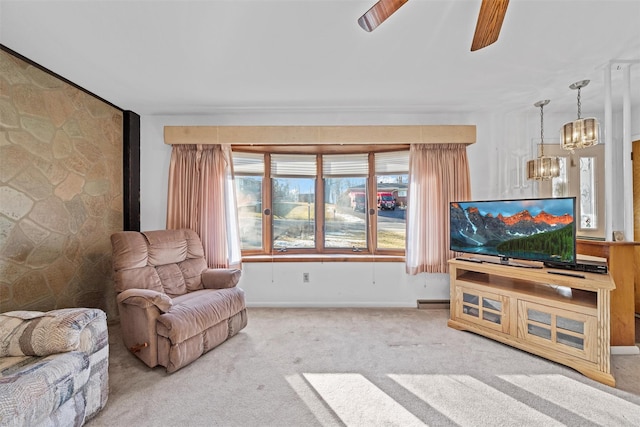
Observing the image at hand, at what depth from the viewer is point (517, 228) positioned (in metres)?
2.55

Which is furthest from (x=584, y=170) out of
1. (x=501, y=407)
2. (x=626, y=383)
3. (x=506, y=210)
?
(x=501, y=407)

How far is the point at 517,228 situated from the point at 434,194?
95 cm

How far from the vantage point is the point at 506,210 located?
261 centimetres

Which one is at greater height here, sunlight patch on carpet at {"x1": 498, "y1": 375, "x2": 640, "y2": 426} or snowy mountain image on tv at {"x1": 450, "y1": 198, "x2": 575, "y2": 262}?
snowy mountain image on tv at {"x1": 450, "y1": 198, "x2": 575, "y2": 262}

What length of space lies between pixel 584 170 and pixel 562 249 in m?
1.81

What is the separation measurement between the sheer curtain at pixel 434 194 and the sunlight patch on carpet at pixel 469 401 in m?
1.50

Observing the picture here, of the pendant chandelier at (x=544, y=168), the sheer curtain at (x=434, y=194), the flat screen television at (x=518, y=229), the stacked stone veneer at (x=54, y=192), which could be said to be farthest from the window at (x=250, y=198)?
the pendant chandelier at (x=544, y=168)

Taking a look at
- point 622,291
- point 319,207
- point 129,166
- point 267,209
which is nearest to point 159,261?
point 129,166

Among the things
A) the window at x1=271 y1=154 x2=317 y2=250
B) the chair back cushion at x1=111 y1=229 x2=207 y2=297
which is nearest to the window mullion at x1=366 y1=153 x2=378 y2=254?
the window at x1=271 y1=154 x2=317 y2=250

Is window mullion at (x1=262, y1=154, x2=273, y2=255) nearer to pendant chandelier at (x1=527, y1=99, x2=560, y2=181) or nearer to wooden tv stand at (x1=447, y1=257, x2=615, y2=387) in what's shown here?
wooden tv stand at (x1=447, y1=257, x2=615, y2=387)

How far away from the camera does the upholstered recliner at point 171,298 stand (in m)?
2.09

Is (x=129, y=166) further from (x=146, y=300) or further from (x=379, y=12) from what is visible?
(x=379, y=12)

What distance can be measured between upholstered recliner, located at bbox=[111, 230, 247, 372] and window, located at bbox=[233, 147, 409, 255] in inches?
34.7

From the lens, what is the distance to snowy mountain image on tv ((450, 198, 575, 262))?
7.48 ft
